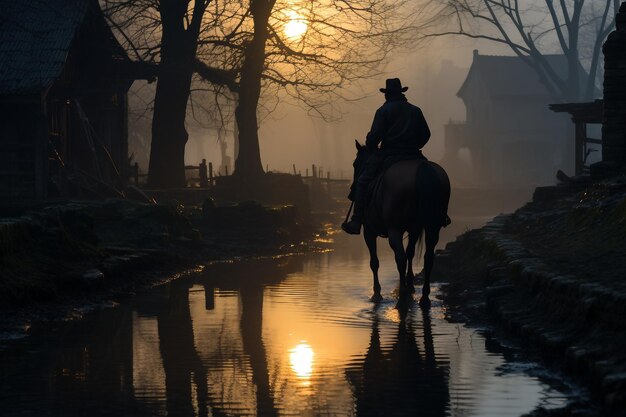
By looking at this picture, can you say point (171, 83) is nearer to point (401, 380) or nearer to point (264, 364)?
point (264, 364)

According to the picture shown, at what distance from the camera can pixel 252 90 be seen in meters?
39.5

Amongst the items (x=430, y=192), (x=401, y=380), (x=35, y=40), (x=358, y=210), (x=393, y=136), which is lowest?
(x=401, y=380)

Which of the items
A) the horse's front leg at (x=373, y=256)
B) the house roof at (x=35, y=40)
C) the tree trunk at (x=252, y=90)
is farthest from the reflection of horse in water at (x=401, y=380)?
the tree trunk at (x=252, y=90)

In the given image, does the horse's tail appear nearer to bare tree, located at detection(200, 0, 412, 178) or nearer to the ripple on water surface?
the ripple on water surface

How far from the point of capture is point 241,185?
38.6m

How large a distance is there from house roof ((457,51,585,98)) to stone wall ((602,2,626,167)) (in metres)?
63.4

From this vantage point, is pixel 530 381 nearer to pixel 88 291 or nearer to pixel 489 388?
pixel 489 388

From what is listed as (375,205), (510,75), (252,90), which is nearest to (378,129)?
(375,205)

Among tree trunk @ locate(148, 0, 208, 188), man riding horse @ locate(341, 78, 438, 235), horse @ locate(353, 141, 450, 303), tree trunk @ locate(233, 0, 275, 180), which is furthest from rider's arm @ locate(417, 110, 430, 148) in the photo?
tree trunk @ locate(233, 0, 275, 180)

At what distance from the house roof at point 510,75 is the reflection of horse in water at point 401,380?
76.7 metres

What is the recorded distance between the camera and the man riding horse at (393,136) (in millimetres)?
15328

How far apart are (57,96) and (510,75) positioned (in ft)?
201

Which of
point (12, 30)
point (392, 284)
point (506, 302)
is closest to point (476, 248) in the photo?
point (392, 284)

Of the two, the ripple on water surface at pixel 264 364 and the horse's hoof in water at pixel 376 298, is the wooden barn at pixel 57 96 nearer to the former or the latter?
the horse's hoof in water at pixel 376 298
